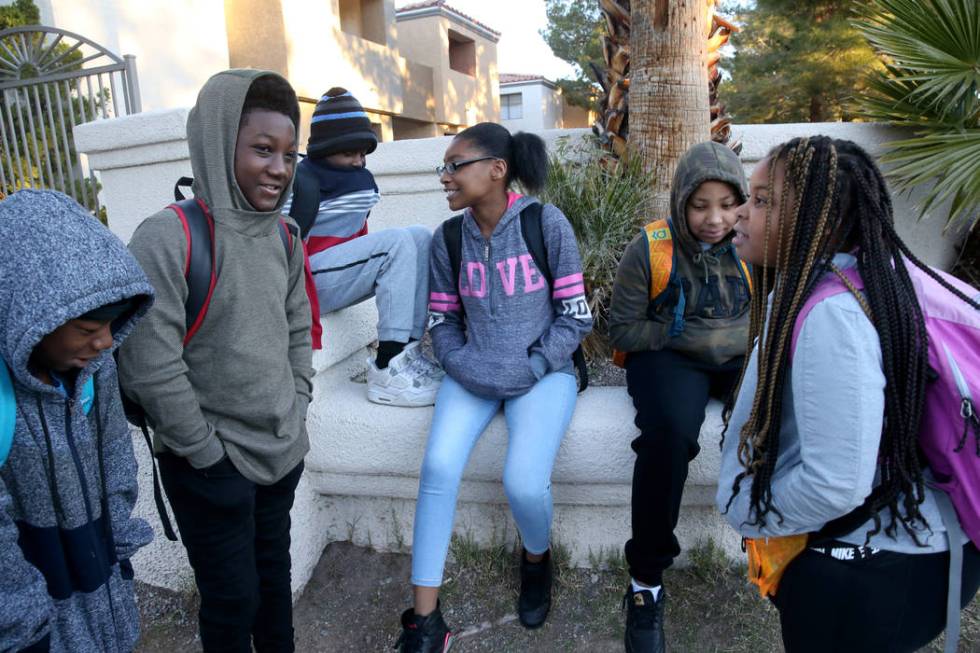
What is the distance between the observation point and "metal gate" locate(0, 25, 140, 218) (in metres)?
6.07

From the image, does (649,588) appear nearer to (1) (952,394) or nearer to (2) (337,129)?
(1) (952,394)

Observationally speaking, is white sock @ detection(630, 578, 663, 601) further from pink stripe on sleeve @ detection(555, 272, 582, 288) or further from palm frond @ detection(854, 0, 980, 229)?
palm frond @ detection(854, 0, 980, 229)

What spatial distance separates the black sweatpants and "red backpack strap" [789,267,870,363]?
0.47 m

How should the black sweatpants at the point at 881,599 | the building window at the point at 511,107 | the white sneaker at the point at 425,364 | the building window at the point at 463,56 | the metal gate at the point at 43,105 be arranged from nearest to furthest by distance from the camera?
1. the black sweatpants at the point at 881,599
2. the white sneaker at the point at 425,364
3. the metal gate at the point at 43,105
4. the building window at the point at 463,56
5. the building window at the point at 511,107

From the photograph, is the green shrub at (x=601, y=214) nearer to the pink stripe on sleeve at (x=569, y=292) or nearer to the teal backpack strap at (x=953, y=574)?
the pink stripe on sleeve at (x=569, y=292)

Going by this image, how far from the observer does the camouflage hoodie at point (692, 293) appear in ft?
8.23

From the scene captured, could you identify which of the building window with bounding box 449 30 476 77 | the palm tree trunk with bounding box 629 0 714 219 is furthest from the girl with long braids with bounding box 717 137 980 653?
the building window with bounding box 449 30 476 77

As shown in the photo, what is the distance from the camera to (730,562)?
2.75 m

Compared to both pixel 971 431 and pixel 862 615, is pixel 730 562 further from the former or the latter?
pixel 971 431

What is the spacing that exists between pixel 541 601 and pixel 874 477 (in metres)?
1.51

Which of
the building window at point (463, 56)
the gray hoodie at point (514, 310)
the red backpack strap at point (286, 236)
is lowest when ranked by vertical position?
the gray hoodie at point (514, 310)

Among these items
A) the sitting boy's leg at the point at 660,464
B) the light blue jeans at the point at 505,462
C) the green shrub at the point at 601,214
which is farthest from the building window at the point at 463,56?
the sitting boy's leg at the point at 660,464

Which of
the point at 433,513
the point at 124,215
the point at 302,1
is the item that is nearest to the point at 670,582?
the point at 433,513

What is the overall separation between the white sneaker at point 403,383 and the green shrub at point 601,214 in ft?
4.02
